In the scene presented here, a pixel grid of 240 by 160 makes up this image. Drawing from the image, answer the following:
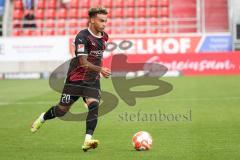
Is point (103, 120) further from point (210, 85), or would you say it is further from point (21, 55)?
point (21, 55)

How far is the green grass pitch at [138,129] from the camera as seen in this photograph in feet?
31.6

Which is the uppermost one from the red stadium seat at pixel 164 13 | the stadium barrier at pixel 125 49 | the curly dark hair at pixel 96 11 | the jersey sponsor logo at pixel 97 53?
the curly dark hair at pixel 96 11

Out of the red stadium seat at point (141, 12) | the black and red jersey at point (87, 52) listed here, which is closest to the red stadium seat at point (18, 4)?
the red stadium seat at point (141, 12)

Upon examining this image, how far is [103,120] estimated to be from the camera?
1490 centimetres

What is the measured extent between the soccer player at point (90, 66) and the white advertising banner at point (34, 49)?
23.4 m

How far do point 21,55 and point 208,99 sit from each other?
54.1 ft

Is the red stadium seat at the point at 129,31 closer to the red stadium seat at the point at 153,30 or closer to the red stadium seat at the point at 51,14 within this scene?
the red stadium seat at the point at 153,30

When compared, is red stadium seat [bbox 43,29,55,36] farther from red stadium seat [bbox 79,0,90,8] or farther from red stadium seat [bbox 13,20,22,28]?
red stadium seat [bbox 79,0,90,8]

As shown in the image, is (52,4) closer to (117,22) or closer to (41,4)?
(41,4)

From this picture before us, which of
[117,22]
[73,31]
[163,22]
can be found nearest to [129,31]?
[117,22]

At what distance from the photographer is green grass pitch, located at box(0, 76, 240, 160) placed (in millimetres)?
9641

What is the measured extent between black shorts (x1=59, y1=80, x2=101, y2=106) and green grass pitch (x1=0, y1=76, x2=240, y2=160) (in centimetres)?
80

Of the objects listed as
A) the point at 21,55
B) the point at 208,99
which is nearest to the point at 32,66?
the point at 21,55

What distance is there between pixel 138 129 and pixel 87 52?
129 inches
